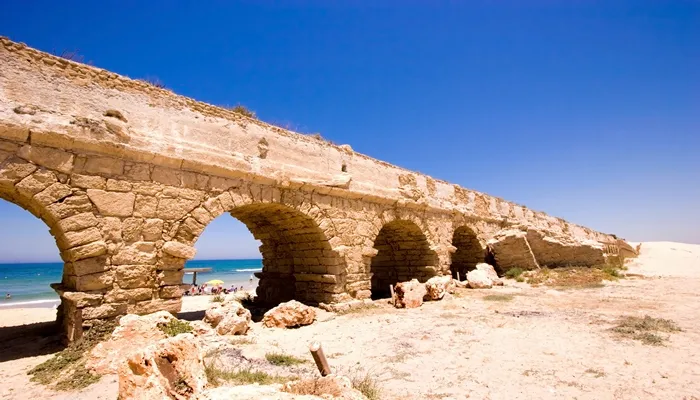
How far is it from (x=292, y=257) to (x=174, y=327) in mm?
4178

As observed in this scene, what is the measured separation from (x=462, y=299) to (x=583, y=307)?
2.55 m

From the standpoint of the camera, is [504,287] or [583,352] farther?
[504,287]

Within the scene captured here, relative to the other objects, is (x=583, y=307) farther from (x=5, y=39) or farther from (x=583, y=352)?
(x=5, y=39)

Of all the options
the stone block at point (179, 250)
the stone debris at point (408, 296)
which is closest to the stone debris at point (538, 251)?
the stone debris at point (408, 296)

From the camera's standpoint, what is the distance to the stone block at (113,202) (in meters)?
4.94

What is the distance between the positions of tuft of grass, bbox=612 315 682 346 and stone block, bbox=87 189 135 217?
7271 mm

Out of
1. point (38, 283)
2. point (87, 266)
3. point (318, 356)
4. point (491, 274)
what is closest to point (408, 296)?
point (491, 274)

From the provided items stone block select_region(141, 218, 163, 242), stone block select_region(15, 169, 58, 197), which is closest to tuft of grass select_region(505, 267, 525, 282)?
stone block select_region(141, 218, 163, 242)

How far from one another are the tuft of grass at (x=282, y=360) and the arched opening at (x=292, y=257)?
318 cm

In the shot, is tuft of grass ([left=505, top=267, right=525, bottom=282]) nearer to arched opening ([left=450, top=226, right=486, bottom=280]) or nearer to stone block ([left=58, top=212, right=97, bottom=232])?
arched opening ([left=450, top=226, right=486, bottom=280])

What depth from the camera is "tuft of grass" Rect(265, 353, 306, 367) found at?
4.30 metres

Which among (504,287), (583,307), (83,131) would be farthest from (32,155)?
(504,287)

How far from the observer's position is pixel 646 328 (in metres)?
5.34

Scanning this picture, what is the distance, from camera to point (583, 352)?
4.43 meters
